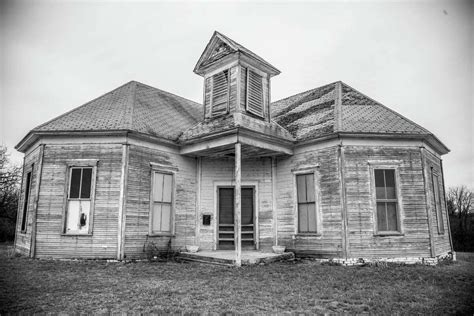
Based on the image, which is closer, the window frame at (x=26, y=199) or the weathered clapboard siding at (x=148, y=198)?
the weathered clapboard siding at (x=148, y=198)

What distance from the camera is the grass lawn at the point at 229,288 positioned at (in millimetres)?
5582

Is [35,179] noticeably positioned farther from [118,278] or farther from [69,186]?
[118,278]

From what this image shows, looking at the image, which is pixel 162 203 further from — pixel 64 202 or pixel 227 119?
pixel 227 119

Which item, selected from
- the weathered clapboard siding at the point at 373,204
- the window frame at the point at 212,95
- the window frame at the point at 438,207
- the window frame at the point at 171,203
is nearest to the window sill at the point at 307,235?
the weathered clapboard siding at the point at 373,204

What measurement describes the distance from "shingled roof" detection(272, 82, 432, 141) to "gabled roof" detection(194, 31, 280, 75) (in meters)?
2.11

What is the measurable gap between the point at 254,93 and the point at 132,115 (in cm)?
451

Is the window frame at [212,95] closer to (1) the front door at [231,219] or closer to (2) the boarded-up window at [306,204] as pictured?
(1) the front door at [231,219]

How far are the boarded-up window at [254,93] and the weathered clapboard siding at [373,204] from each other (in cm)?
352

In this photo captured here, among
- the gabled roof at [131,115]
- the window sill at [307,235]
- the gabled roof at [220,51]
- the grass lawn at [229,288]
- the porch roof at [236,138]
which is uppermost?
the gabled roof at [220,51]

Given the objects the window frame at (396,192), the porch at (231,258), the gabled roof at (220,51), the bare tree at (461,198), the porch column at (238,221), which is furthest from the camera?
the bare tree at (461,198)

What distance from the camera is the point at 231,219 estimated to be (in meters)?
13.1

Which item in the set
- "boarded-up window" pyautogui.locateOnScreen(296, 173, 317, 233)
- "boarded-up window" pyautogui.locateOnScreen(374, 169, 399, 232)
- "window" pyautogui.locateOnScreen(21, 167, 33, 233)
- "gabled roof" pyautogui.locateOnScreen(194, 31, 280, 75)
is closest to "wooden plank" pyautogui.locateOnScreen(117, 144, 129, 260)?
"window" pyautogui.locateOnScreen(21, 167, 33, 233)

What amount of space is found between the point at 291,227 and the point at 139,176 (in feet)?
18.0

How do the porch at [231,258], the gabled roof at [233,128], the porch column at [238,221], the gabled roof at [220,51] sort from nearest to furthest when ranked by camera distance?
the porch column at [238,221] < the porch at [231,258] < the gabled roof at [233,128] < the gabled roof at [220,51]
